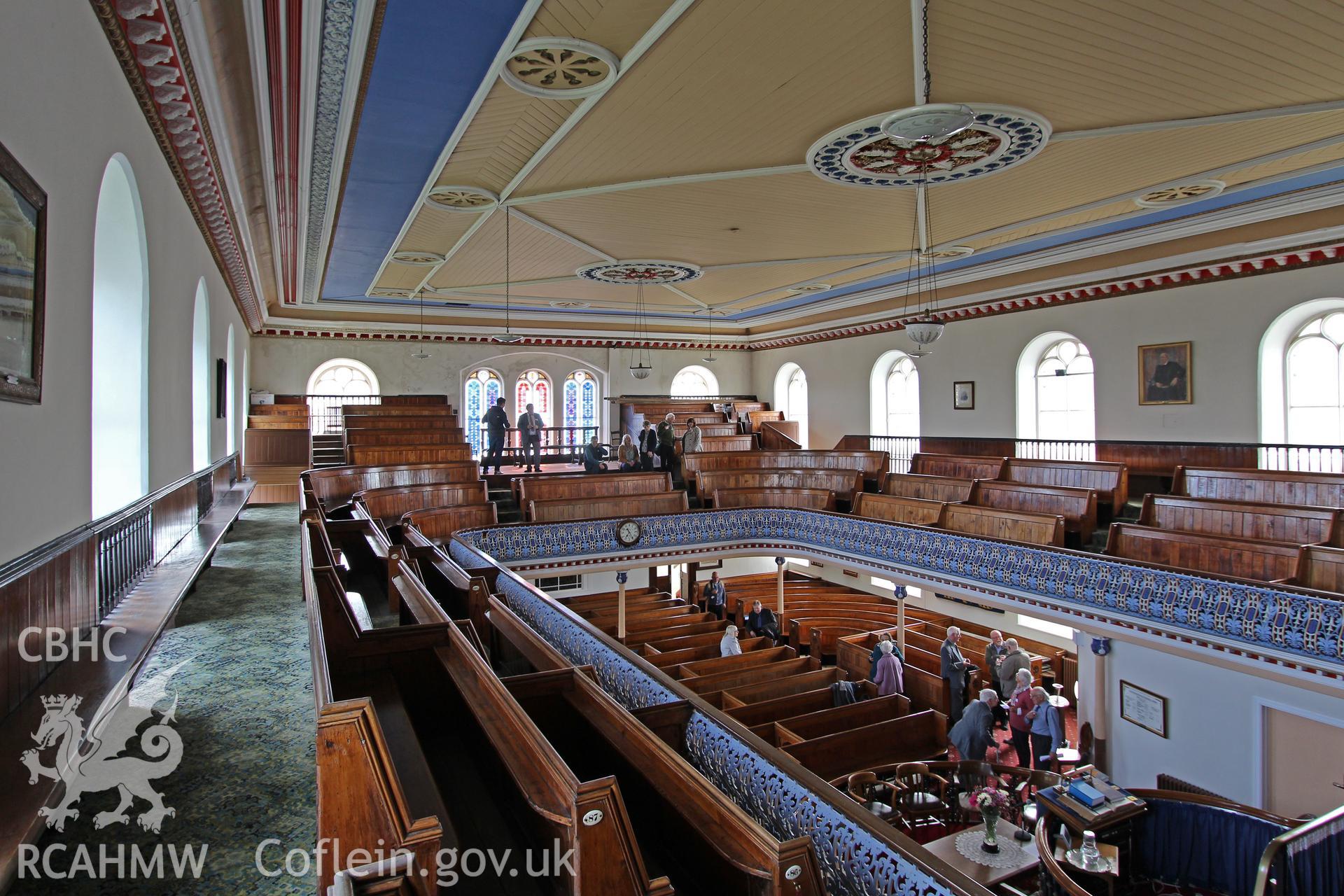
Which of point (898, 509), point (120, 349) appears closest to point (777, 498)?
point (898, 509)

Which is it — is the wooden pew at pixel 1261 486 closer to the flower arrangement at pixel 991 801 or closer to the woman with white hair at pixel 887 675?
the woman with white hair at pixel 887 675

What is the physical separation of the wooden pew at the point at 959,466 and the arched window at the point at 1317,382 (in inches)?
143

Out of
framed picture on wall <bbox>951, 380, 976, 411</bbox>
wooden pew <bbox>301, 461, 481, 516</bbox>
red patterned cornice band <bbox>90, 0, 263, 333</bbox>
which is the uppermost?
red patterned cornice band <bbox>90, 0, 263, 333</bbox>

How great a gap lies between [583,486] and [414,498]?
269 centimetres

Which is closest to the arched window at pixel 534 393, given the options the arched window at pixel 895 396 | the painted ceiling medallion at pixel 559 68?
the arched window at pixel 895 396

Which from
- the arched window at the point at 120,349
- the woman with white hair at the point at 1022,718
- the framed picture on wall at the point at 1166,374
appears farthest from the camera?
the framed picture on wall at the point at 1166,374

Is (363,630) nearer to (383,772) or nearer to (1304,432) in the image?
(383,772)

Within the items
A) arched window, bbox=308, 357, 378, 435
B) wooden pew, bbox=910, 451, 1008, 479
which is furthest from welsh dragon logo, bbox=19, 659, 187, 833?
arched window, bbox=308, 357, 378, 435

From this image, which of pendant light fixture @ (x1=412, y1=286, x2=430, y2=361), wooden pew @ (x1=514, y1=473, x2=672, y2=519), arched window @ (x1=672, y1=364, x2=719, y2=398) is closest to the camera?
wooden pew @ (x1=514, y1=473, x2=672, y2=519)

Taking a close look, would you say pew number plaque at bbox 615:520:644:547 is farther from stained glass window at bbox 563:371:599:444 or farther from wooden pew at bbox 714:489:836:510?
stained glass window at bbox 563:371:599:444

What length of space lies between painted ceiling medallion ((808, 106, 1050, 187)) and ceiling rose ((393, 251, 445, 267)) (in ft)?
21.1

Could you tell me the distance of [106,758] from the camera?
2451mm

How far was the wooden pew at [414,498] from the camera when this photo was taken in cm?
941

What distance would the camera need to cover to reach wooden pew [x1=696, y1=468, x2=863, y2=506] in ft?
40.7
